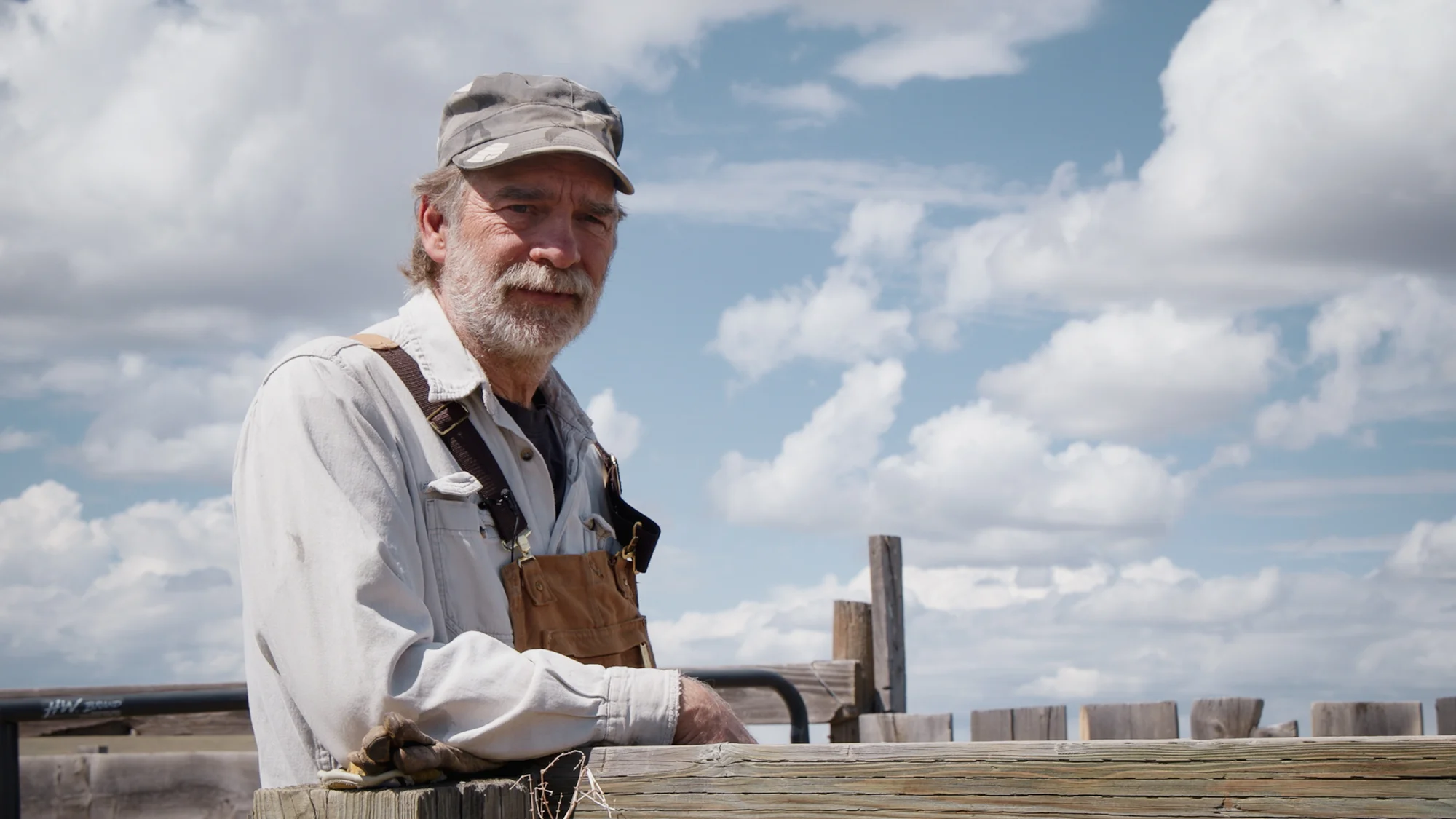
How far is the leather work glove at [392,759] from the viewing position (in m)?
1.42

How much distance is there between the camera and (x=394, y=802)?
137cm

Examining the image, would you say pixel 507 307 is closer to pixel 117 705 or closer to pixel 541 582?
pixel 541 582

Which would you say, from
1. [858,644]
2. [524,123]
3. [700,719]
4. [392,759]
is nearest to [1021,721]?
[858,644]

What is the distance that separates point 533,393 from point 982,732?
3949 mm

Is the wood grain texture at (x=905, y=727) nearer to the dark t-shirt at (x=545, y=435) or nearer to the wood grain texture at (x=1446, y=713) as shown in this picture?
the wood grain texture at (x=1446, y=713)

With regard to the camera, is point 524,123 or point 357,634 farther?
point 524,123

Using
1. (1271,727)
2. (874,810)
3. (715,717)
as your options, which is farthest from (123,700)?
(1271,727)

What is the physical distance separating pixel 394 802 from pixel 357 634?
14.0 inches

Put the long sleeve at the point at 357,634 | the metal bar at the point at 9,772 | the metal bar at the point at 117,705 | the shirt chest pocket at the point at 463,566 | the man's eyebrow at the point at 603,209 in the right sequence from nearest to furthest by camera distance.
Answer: the long sleeve at the point at 357,634
the shirt chest pocket at the point at 463,566
the man's eyebrow at the point at 603,209
the metal bar at the point at 9,772
the metal bar at the point at 117,705

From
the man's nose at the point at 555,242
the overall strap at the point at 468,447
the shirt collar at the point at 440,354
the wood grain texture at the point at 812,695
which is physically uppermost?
the man's nose at the point at 555,242

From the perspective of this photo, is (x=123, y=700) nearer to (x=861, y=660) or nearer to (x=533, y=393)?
(x=533, y=393)

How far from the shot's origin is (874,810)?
4.58 feet

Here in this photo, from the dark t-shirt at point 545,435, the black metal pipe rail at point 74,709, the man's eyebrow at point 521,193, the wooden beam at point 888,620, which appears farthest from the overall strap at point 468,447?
the wooden beam at point 888,620

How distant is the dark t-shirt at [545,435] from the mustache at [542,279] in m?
0.23
